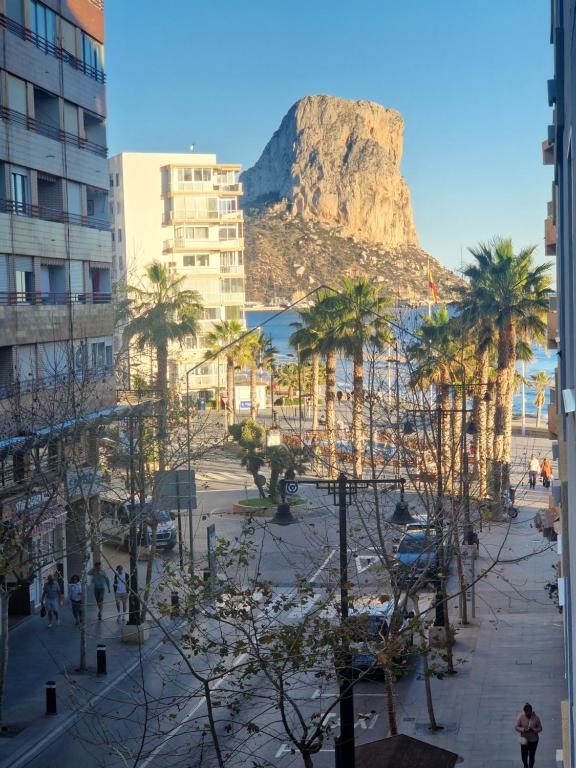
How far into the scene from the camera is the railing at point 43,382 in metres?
27.4

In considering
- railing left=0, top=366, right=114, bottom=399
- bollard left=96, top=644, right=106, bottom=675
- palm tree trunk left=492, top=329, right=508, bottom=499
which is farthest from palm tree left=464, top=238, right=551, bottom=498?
bollard left=96, top=644, right=106, bottom=675

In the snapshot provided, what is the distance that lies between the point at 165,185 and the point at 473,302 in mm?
55317

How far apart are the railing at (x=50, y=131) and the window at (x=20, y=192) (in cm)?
132

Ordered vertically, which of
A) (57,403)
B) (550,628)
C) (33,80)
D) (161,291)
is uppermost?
(33,80)

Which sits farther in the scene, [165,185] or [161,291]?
[165,185]

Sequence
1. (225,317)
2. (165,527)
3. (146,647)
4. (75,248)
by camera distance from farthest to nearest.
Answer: (225,317)
(165,527)
(75,248)
(146,647)

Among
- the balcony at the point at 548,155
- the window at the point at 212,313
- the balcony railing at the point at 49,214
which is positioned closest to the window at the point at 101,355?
the balcony railing at the point at 49,214

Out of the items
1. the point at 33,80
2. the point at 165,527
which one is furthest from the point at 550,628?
the point at 33,80

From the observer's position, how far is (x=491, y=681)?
23031mm

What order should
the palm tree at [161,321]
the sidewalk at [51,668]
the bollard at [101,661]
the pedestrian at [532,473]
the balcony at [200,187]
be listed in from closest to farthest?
1. the sidewalk at [51,668]
2. the bollard at [101,661]
3. the pedestrian at [532,473]
4. the palm tree at [161,321]
5. the balcony at [200,187]

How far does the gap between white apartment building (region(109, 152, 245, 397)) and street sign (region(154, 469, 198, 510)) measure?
171 feet

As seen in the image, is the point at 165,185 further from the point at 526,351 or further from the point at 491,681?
the point at 491,681

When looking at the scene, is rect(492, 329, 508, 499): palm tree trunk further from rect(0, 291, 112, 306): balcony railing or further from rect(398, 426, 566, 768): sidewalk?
rect(0, 291, 112, 306): balcony railing

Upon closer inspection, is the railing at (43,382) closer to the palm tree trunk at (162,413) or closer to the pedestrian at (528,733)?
the palm tree trunk at (162,413)
